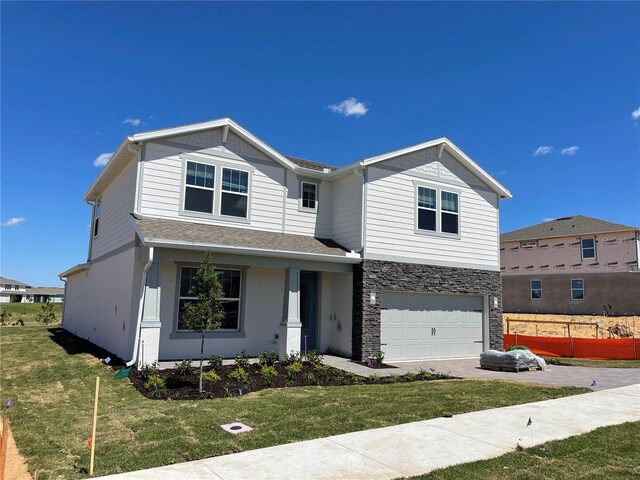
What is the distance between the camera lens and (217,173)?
13.3 meters

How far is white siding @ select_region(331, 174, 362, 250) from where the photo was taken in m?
14.1

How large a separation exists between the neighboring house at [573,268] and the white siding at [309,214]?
2218 cm

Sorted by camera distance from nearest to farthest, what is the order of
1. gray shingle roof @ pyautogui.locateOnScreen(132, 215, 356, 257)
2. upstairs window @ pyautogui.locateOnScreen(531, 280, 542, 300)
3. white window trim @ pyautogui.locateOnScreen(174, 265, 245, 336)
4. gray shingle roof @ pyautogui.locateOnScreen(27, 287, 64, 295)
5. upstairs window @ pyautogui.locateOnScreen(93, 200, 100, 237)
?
gray shingle roof @ pyautogui.locateOnScreen(132, 215, 356, 257) → white window trim @ pyautogui.locateOnScreen(174, 265, 245, 336) → upstairs window @ pyautogui.locateOnScreen(93, 200, 100, 237) → upstairs window @ pyautogui.locateOnScreen(531, 280, 542, 300) → gray shingle roof @ pyautogui.locateOnScreen(27, 287, 64, 295)

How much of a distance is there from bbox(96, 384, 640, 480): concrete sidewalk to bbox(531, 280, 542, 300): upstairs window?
25546 mm

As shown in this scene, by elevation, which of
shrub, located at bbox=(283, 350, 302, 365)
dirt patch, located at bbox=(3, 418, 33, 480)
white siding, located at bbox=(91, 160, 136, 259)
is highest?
white siding, located at bbox=(91, 160, 136, 259)

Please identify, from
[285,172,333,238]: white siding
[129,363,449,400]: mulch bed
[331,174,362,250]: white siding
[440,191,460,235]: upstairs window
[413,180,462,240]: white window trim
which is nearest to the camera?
[129,363,449,400]: mulch bed

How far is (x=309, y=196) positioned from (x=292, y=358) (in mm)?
5646

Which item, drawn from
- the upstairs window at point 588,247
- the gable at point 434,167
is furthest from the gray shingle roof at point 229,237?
the upstairs window at point 588,247

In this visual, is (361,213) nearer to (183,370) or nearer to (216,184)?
(216,184)

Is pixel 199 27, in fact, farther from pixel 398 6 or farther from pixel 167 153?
pixel 398 6

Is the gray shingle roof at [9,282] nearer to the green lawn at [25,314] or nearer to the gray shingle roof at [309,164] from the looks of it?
the green lawn at [25,314]

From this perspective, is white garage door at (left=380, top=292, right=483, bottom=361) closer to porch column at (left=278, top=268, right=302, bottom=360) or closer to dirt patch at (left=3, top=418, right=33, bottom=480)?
porch column at (left=278, top=268, right=302, bottom=360)

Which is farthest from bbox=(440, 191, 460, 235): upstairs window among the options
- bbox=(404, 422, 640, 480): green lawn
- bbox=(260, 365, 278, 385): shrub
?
bbox=(404, 422, 640, 480): green lawn

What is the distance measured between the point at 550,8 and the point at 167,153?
36.5 feet
